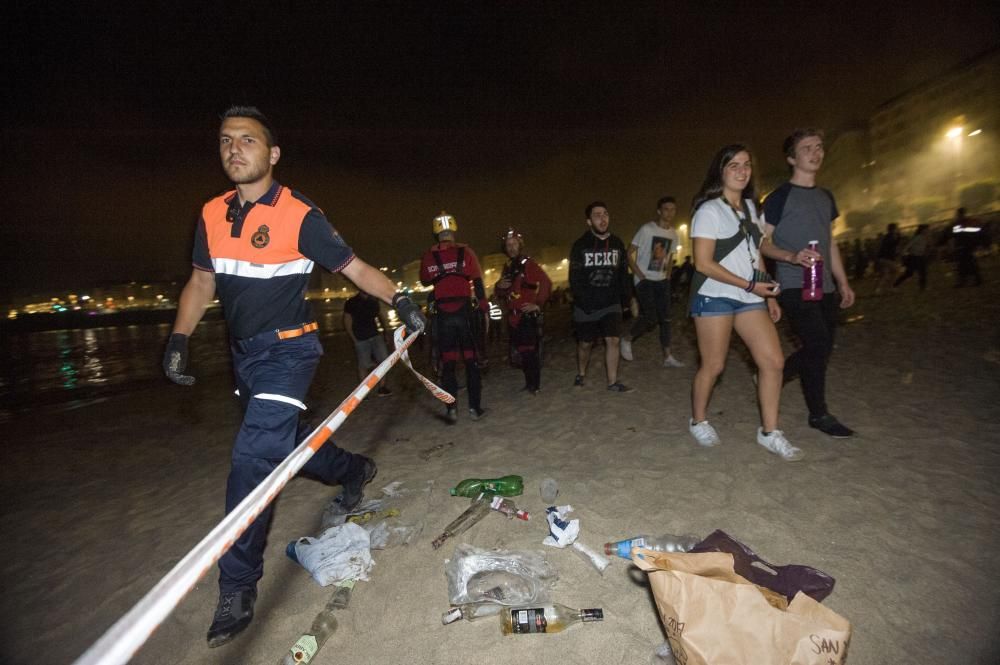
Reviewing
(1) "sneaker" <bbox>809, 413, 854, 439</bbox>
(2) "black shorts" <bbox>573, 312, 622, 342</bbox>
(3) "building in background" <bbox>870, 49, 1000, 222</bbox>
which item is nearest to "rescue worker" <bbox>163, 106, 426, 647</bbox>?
(2) "black shorts" <bbox>573, 312, 622, 342</bbox>

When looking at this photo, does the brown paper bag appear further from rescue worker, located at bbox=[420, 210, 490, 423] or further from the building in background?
the building in background

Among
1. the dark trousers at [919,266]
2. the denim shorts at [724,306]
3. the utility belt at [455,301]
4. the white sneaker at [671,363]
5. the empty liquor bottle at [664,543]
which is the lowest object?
the white sneaker at [671,363]

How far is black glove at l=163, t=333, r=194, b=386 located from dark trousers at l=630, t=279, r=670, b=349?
5.88 m

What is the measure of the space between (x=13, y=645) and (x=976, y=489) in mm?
5824

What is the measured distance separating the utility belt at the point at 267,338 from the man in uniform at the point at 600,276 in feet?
12.4

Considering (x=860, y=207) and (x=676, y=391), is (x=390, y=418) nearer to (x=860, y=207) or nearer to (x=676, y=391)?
(x=676, y=391)

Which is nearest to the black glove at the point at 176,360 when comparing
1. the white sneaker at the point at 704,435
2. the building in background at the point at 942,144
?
the white sneaker at the point at 704,435

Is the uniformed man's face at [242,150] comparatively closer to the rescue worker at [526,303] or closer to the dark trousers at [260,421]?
the dark trousers at [260,421]

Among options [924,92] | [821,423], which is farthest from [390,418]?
[924,92]

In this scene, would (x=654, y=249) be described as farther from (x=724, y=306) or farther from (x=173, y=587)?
(x=173, y=587)

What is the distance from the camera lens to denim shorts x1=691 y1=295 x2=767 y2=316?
3.43 metres

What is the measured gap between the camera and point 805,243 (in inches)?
144

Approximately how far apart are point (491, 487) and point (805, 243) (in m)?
3.27

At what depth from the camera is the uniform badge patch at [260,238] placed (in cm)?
252
